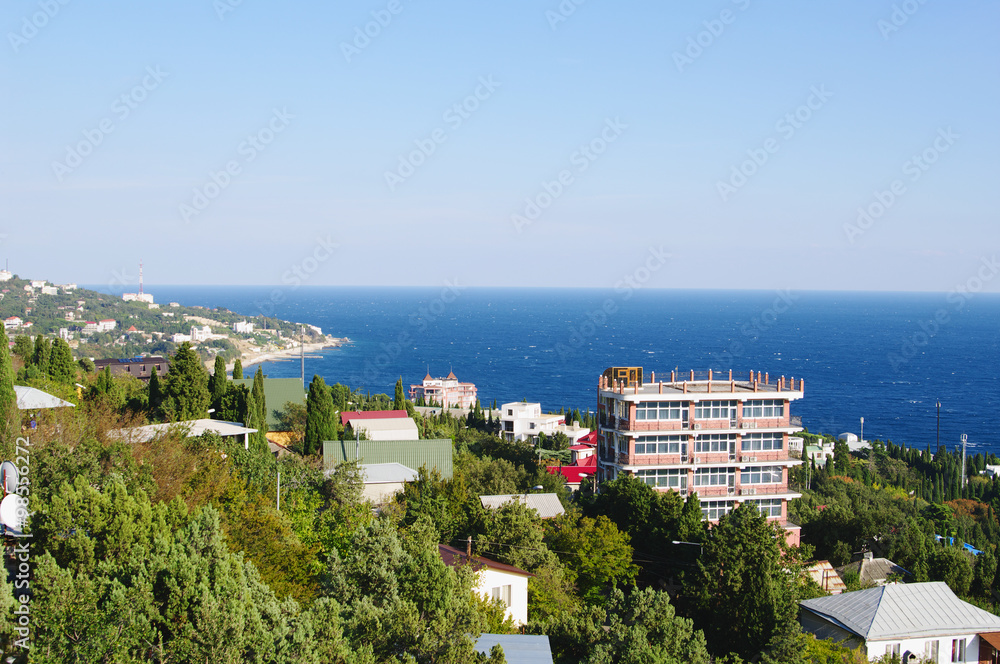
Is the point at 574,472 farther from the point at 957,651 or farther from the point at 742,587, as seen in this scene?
the point at 957,651

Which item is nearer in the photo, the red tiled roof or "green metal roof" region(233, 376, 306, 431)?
the red tiled roof

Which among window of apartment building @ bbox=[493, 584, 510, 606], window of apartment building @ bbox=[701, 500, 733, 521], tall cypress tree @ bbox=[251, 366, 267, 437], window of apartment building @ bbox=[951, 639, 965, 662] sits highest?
tall cypress tree @ bbox=[251, 366, 267, 437]

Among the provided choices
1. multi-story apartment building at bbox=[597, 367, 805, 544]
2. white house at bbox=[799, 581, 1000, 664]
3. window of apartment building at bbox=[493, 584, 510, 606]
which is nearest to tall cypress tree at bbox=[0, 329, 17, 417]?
window of apartment building at bbox=[493, 584, 510, 606]

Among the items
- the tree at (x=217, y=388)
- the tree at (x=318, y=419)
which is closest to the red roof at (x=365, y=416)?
the tree at (x=318, y=419)

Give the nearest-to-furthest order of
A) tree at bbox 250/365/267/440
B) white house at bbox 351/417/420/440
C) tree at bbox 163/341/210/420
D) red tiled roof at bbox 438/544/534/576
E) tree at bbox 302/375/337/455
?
red tiled roof at bbox 438/544/534/576 < tree at bbox 163/341/210/420 < tree at bbox 302/375/337/455 < tree at bbox 250/365/267/440 < white house at bbox 351/417/420/440

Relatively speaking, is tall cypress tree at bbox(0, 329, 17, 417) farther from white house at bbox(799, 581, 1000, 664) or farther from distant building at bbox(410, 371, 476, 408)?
distant building at bbox(410, 371, 476, 408)

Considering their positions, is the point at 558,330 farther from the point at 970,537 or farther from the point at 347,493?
the point at 347,493
